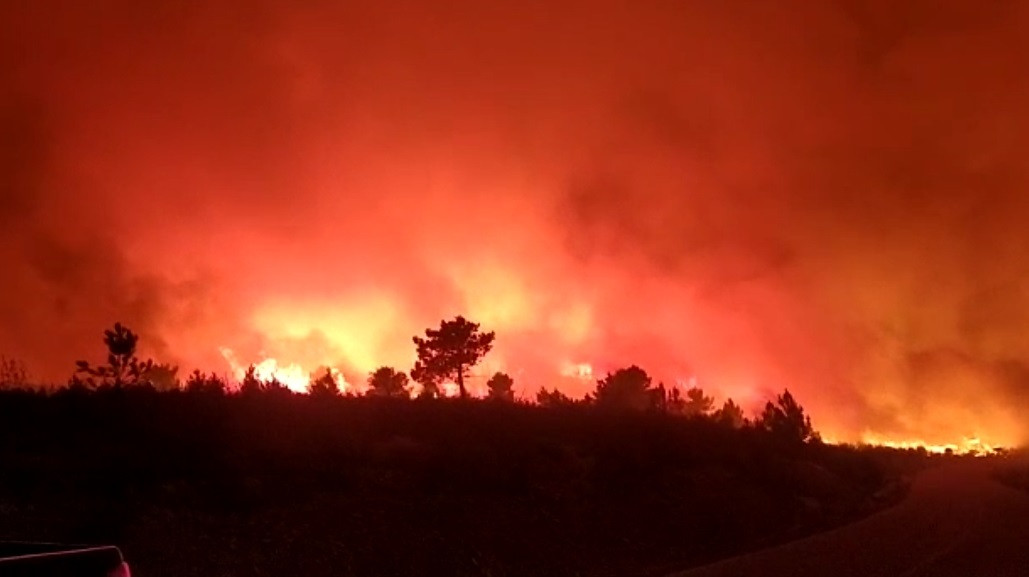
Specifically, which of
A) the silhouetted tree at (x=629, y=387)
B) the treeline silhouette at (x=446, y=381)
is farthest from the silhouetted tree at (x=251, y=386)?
the silhouetted tree at (x=629, y=387)

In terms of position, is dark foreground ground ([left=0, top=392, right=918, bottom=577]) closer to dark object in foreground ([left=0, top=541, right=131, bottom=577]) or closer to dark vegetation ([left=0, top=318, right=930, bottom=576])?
dark vegetation ([left=0, top=318, right=930, bottom=576])

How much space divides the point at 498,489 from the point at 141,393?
24.5 ft

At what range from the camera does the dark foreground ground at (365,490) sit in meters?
13.3

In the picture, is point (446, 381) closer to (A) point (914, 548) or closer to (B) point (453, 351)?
(B) point (453, 351)

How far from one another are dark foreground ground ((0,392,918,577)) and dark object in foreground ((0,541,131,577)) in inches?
279

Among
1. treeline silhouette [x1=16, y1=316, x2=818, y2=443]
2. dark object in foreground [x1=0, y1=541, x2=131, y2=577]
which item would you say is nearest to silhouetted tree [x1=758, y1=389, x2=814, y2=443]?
treeline silhouette [x1=16, y1=316, x2=818, y2=443]

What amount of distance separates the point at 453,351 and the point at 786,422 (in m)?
17.1

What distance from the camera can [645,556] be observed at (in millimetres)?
17719

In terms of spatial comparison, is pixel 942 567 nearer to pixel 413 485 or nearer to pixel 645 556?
pixel 645 556

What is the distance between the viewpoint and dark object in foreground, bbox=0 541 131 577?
4836 millimetres

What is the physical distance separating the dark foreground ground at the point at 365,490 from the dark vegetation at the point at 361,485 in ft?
0.14

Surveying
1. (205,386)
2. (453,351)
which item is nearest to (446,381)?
(453,351)

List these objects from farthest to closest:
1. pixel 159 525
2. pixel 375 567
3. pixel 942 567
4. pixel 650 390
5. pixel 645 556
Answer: pixel 650 390 → pixel 645 556 → pixel 942 567 → pixel 375 567 → pixel 159 525

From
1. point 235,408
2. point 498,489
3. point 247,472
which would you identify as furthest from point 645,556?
point 235,408
